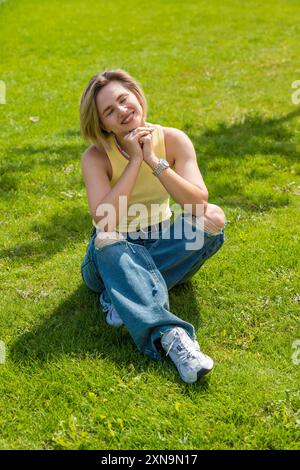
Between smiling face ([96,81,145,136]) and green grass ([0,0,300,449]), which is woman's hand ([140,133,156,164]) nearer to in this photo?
smiling face ([96,81,145,136])

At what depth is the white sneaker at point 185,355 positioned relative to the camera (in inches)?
131

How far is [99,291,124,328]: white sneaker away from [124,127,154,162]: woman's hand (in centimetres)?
100

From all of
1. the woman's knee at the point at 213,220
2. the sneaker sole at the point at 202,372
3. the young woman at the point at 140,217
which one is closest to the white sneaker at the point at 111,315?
the young woman at the point at 140,217

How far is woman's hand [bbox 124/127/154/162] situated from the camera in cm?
385

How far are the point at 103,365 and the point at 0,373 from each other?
0.62 metres

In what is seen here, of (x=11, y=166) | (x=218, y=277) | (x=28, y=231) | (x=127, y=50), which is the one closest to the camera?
(x=218, y=277)

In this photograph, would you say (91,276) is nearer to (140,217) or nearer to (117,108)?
(140,217)


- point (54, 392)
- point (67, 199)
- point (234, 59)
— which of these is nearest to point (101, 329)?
point (54, 392)

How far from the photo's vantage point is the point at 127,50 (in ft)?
41.0

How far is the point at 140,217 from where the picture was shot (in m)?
4.10

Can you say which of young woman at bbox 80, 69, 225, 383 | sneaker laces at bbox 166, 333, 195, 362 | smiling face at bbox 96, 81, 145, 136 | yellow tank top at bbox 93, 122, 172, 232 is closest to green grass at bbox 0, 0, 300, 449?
sneaker laces at bbox 166, 333, 195, 362

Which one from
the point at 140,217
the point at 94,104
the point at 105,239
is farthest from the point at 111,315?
the point at 94,104

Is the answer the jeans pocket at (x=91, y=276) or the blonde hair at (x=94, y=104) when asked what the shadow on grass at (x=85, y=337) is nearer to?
the jeans pocket at (x=91, y=276)

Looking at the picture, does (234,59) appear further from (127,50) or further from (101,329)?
(101,329)
